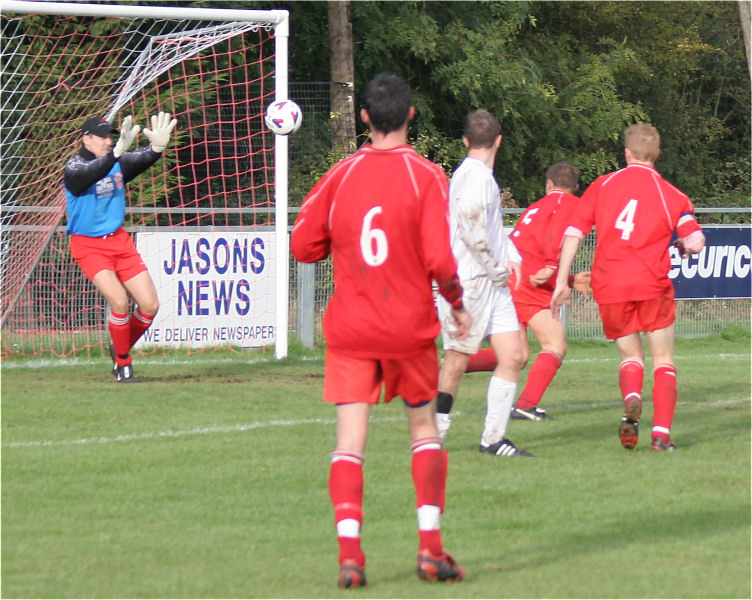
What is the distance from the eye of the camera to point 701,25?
31.4m

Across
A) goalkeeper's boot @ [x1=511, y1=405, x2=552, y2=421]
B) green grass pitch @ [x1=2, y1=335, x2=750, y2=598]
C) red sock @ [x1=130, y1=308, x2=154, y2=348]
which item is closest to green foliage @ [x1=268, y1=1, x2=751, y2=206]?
red sock @ [x1=130, y1=308, x2=154, y2=348]

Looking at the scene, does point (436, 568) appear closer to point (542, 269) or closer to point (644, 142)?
point (644, 142)

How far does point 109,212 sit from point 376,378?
6132mm

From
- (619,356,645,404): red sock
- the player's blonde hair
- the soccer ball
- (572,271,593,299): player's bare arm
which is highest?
the soccer ball

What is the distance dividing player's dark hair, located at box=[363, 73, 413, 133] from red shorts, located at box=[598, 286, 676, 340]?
341cm

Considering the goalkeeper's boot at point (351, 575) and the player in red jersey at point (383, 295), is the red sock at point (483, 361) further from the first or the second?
the goalkeeper's boot at point (351, 575)

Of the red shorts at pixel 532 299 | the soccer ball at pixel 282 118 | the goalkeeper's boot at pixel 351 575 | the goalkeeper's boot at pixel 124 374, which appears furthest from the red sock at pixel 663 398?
the soccer ball at pixel 282 118

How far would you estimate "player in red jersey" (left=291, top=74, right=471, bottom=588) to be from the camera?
504 centimetres

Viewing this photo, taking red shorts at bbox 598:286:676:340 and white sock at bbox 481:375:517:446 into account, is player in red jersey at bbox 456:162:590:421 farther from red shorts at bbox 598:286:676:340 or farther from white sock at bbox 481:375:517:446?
white sock at bbox 481:375:517:446

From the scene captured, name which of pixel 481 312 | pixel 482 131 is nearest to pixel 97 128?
pixel 482 131

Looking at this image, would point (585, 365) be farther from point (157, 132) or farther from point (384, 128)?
point (384, 128)

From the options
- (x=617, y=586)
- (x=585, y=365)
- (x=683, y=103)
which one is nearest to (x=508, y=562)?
(x=617, y=586)

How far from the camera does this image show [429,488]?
5.14 meters

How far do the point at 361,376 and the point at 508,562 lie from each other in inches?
40.4
